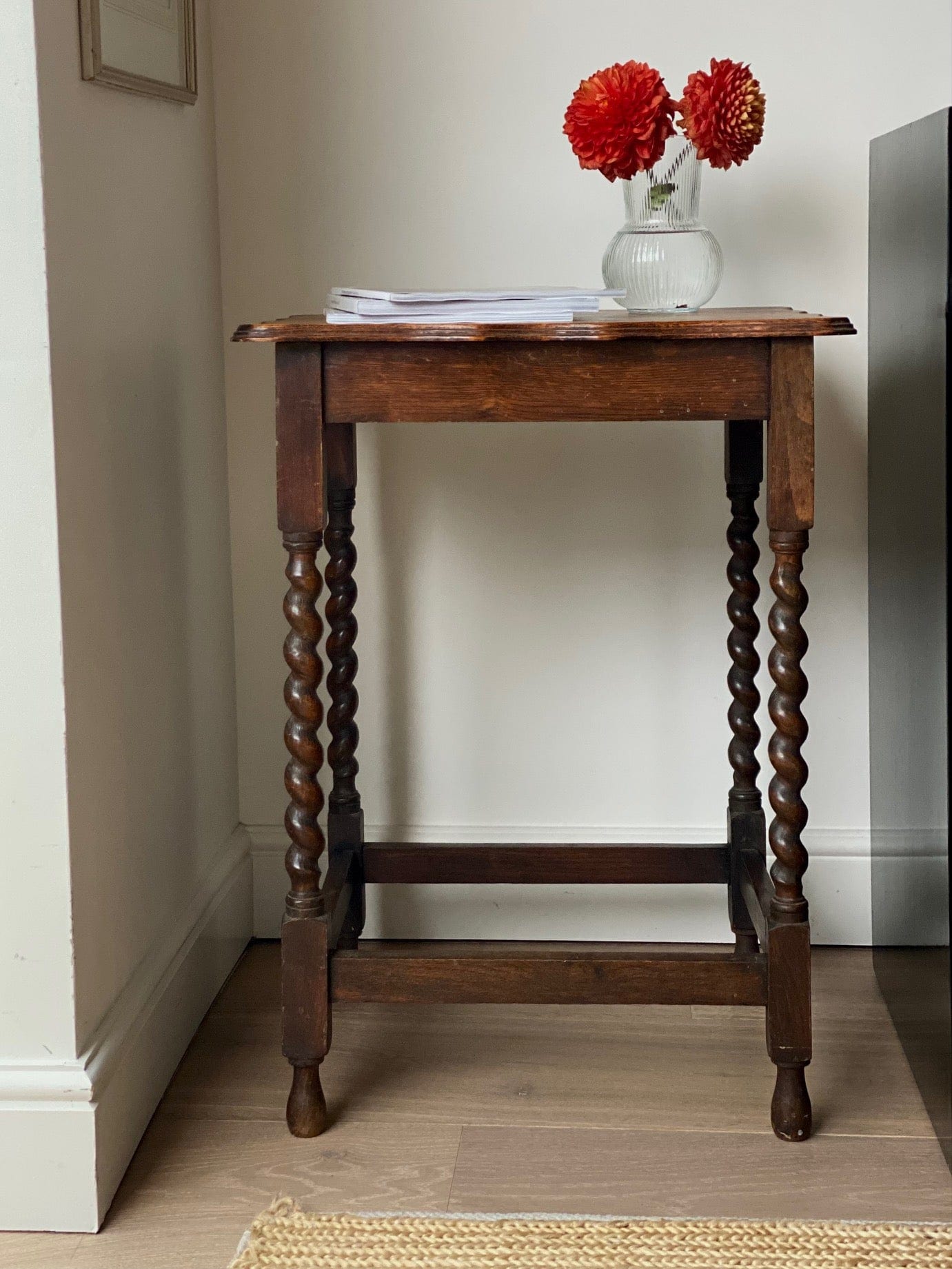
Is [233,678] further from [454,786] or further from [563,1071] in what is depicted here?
[563,1071]

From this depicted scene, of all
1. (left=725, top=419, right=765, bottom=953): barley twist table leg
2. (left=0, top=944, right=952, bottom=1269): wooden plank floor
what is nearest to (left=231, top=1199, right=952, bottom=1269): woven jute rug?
(left=0, top=944, right=952, bottom=1269): wooden plank floor

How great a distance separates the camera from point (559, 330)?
1258mm

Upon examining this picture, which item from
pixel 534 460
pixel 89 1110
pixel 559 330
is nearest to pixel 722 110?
pixel 559 330

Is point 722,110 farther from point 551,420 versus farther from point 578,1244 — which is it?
point 578,1244

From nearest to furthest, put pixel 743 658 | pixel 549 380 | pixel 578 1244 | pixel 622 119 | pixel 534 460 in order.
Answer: pixel 578 1244 < pixel 549 380 < pixel 622 119 < pixel 743 658 < pixel 534 460

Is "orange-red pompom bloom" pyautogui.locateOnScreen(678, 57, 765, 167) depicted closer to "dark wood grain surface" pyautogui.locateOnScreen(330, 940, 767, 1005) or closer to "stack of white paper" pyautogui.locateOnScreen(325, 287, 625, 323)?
"stack of white paper" pyautogui.locateOnScreen(325, 287, 625, 323)

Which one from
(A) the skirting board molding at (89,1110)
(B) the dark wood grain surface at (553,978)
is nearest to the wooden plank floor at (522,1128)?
(A) the skirting board molding at (89,1110)

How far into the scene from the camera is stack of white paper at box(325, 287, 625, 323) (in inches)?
49.9

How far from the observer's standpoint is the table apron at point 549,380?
1.28 meters

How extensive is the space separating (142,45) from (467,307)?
0.50 meters

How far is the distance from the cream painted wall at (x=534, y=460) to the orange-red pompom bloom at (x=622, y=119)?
1.10 ft

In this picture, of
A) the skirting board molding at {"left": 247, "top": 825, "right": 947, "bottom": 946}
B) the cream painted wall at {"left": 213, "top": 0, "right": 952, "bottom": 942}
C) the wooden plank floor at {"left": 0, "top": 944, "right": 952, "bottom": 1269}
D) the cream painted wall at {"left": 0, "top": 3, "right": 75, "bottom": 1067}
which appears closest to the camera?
the cream painted wall at {"left": 0, "top": 3, "right": 75, "bottom": 1067}

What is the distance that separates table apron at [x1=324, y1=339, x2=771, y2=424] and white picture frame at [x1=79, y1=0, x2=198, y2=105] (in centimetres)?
35

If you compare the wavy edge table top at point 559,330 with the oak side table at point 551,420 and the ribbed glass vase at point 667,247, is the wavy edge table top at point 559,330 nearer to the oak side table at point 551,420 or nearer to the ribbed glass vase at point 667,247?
the oak side table at point 551,420
